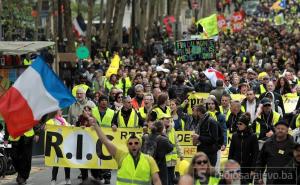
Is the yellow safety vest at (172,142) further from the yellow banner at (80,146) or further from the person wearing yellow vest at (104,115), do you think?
the person wearing yellow vest at (104,115)

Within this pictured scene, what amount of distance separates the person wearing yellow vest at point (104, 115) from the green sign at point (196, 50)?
428 inches

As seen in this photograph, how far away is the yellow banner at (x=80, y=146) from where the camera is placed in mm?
16328

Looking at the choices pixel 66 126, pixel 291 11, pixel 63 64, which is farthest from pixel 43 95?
pixel 291 11

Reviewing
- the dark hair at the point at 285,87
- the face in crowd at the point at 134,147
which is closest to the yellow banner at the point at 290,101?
the dark hair at the point at 285,87

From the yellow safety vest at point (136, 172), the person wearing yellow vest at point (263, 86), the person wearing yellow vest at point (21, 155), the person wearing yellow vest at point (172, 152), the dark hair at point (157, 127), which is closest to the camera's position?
the yellow safety vest at point (136, 172)

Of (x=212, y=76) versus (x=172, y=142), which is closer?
(x=172, y=142)

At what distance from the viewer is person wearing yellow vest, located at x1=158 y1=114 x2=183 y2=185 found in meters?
15.0

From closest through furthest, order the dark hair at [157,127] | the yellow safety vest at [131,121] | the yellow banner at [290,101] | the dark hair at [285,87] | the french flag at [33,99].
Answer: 1. the french flag at [33,99]
2. the dark hair at [157,127]
3. the yellow safety vest at [131,121]
4. the yellow banner at [290,101]
5. the dark hair at [285,87]

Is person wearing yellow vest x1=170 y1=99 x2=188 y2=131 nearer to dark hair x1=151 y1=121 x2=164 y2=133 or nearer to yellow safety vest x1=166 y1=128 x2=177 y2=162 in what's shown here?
yellow safety vest x1=166 y1=128 x2=177 y2=162

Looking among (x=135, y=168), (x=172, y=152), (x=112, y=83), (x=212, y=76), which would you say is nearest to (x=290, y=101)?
(x=212, y=76)

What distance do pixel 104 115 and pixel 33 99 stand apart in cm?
505

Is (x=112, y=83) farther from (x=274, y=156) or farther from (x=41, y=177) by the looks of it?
(x=274, y=156)

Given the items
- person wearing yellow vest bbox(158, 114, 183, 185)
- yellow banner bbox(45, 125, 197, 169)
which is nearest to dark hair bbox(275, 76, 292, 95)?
yellow banner bbox(45, 125, 197, 169)

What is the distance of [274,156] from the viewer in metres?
12.1
